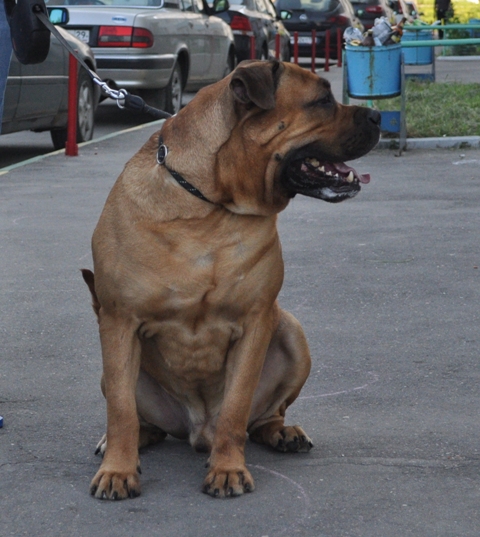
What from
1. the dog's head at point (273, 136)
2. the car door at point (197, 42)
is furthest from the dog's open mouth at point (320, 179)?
the car door at point (197, 42)

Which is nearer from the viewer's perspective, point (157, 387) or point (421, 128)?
point (157, 387)

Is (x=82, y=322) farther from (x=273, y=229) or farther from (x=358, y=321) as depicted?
(x=273, y=229)

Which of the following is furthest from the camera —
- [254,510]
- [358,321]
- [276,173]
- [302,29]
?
[302,29]

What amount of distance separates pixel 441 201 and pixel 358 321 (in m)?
3.48

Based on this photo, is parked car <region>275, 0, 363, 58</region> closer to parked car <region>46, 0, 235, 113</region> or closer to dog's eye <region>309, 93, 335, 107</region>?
parked car <region>46, 0, 235, 113</region>

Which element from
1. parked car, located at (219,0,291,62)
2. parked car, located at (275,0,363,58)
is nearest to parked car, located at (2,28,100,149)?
parked car, located at (219,0,291,62)

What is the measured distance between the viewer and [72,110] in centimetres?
1125

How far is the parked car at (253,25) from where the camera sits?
1841 centimetres

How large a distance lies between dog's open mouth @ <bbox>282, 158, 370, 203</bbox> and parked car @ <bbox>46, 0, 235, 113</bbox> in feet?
30.3

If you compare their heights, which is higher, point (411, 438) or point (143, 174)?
point (143, 174)

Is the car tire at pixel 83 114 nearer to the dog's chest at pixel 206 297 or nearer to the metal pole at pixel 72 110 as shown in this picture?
the metal pole at pixel 72 110

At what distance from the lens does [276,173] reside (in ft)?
12.0

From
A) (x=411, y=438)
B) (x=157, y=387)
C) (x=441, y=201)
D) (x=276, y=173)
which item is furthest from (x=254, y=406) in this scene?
(x=441, y=201)

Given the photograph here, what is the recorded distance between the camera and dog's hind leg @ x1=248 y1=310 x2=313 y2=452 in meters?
3.95
